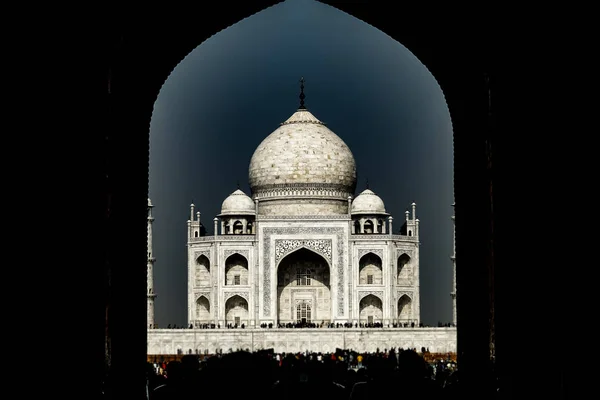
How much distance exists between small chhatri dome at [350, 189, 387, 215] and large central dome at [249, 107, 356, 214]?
714 millimetres

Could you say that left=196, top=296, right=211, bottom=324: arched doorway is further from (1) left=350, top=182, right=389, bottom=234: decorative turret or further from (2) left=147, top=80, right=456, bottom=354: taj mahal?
(1) left=350, top=182, right=389, bottom=234: decorative turret

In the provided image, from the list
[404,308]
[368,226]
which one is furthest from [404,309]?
[368,226]

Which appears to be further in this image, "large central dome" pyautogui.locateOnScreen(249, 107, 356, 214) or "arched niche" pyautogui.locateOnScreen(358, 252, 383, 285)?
"large central dome" pyautogui.locateOnScreen(249, 107, 356, 214)

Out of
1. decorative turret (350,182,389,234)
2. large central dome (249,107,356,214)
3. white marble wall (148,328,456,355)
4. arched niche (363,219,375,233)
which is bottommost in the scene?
white marble wall (148,328,456,355)

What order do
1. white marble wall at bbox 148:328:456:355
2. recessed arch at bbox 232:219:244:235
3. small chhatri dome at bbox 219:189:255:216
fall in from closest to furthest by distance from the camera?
white marble wall at bbox 148:328:456:355, small chhatri dome at bbox 219:189:255:216, recessed arch at bbox 232:219:244:235

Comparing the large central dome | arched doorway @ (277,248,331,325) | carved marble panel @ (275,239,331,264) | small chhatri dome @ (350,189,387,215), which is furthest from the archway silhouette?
the large central dome

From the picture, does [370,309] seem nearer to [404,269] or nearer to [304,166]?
[404,269]

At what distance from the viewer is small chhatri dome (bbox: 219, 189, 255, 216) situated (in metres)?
34.0

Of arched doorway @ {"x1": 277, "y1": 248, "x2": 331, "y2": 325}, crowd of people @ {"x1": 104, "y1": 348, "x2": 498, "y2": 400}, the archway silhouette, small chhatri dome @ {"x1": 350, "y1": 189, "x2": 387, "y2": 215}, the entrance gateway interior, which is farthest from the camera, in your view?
small chhatri dome @ {"x1": 350, "y1": 189, "x2": 387, "y2": 215}

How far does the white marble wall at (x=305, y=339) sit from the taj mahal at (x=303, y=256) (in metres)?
0.92

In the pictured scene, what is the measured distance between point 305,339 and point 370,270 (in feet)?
13.4
